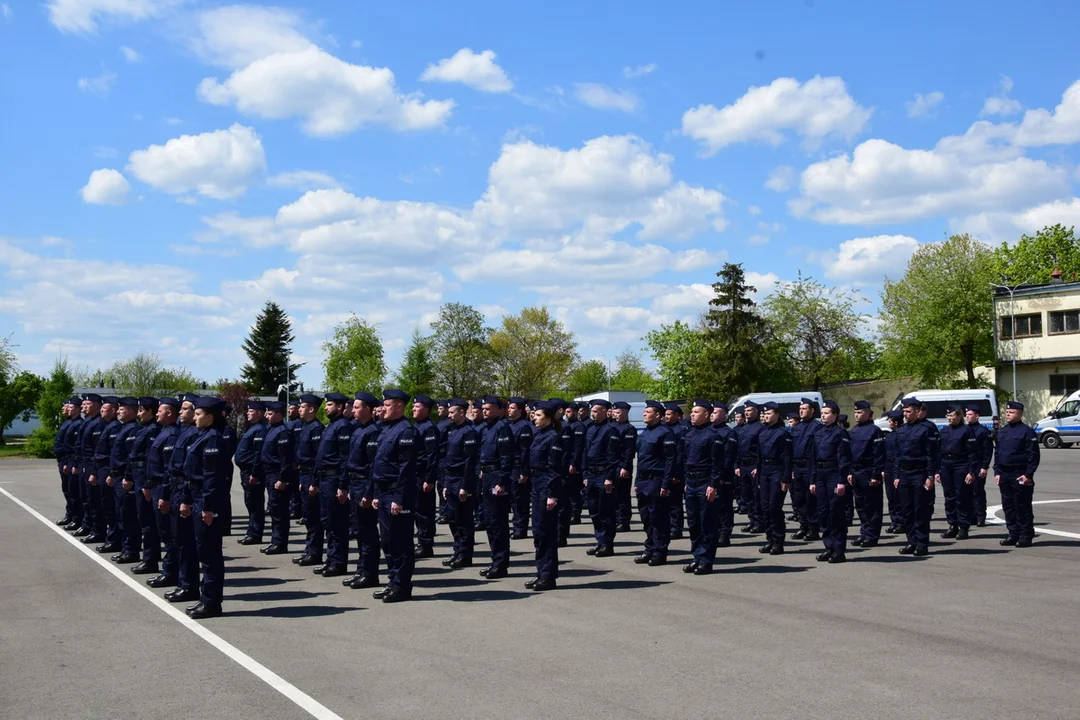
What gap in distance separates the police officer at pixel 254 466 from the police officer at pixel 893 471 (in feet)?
31.3

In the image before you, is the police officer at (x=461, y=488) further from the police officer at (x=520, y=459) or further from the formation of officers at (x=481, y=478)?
the police officer at (x=520, y=459)

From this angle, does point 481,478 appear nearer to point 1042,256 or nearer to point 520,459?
point 520,459

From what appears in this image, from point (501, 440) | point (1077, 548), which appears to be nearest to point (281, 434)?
point (501, 440)

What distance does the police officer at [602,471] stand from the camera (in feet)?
42.6

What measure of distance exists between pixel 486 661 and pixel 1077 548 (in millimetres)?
9855

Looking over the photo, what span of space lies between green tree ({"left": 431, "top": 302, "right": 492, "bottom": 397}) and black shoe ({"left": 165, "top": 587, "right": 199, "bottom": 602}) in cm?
7536

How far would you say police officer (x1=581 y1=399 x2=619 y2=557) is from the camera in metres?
13.0

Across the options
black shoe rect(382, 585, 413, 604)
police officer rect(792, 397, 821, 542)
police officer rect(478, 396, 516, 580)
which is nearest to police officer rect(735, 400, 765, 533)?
police officer rect(792, 397, 821, 542)

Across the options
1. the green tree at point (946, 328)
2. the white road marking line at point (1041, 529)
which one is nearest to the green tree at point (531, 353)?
the green tree at point (946, 328)

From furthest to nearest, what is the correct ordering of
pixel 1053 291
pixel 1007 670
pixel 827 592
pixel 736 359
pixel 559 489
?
pixel 736 359 < pixel 1053 291 < pixel 559 489 < pixel 827 592 < pixel 1007 670

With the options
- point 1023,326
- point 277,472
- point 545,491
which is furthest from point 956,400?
point 545,491

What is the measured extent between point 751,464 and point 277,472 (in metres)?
7.42

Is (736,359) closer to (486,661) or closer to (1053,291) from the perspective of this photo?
(1053,291)

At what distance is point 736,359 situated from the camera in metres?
64.8
